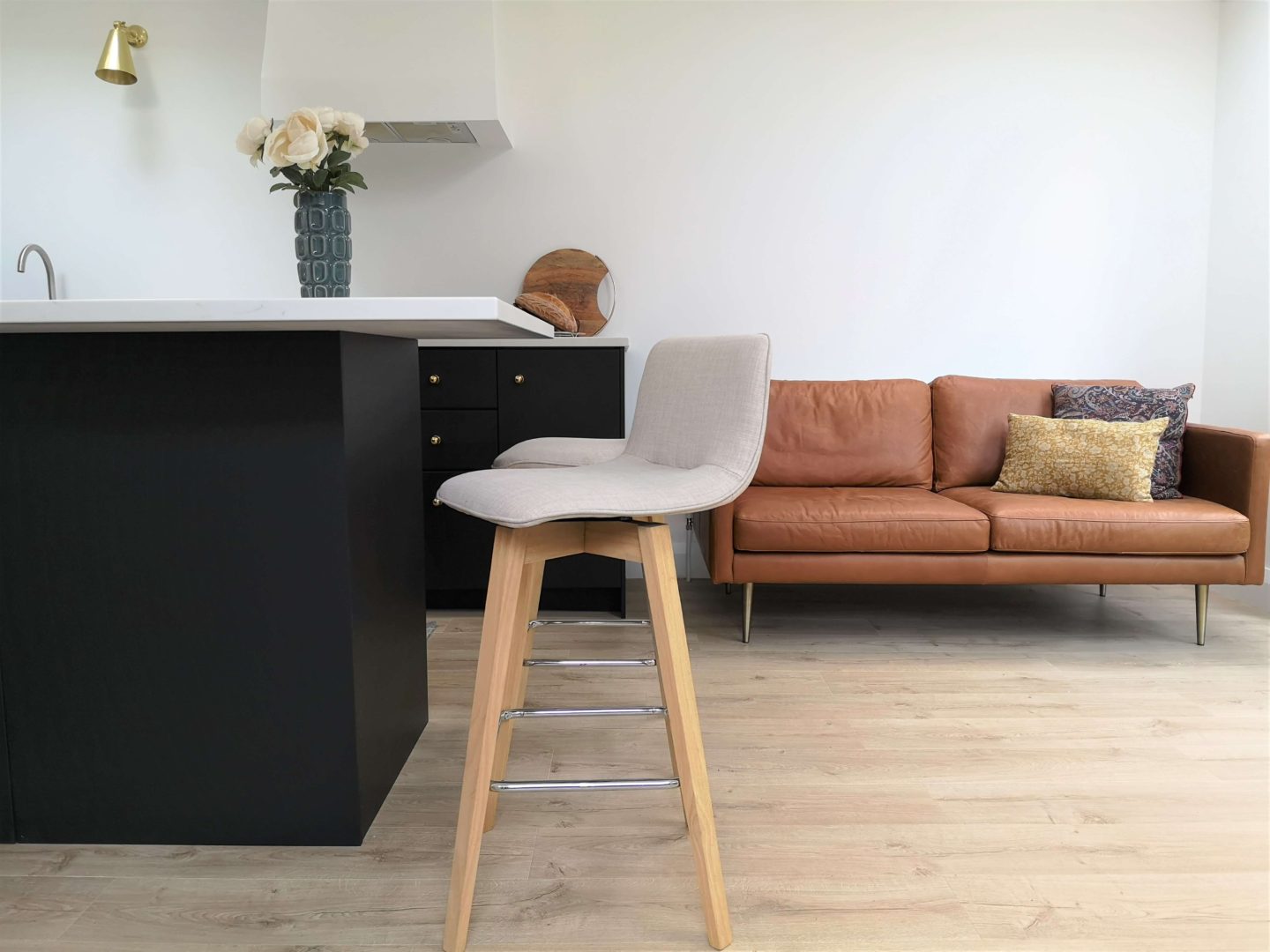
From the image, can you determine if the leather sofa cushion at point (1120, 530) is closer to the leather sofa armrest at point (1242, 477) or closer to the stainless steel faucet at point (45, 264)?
the leather sofa armrest at point (1242, 477)

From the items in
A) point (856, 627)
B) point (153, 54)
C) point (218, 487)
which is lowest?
point (856, 627)

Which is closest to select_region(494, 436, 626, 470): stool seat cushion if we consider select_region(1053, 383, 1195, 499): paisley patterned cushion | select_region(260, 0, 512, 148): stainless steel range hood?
select_region(260, 0, 512, 148): stainless steel range hood

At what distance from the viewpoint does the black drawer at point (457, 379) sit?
9.74 ft

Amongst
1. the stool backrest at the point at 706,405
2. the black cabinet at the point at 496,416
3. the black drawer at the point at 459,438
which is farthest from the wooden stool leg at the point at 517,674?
the black drawer at the point at 459,438

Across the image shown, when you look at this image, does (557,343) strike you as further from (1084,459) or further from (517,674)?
(1084,459)

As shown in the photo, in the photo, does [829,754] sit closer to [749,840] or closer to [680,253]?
[749,840]

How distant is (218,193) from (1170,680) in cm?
376

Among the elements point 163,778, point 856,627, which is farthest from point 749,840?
point 856,627

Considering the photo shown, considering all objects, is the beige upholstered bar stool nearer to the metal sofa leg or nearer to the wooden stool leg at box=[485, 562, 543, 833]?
the wooden stool leg at box=[485, 562, 543, 833]

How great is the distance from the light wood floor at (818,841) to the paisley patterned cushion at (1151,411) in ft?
2.27

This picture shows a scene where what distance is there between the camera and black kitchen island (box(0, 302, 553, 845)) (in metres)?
1.42

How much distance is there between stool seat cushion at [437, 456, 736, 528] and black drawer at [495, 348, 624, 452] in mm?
1585

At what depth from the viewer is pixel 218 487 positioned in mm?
1442

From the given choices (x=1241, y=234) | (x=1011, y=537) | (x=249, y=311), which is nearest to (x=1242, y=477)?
(x=1011, y=537)
